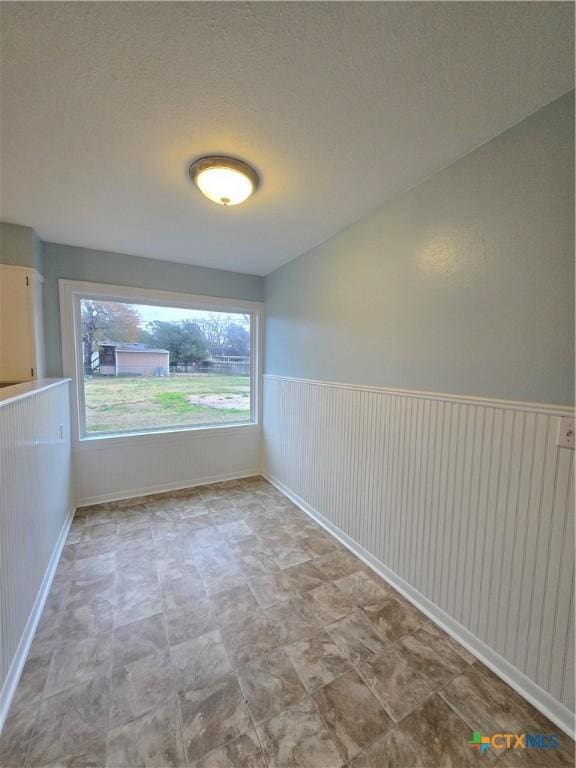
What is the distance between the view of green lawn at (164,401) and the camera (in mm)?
3129

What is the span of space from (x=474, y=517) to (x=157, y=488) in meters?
3.01

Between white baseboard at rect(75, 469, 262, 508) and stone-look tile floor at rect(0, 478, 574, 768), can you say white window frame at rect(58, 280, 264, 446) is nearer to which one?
white baseboard at rect(75, 469, 262, 508)

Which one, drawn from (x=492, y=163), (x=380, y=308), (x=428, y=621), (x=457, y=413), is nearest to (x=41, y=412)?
(x=380, y=308)

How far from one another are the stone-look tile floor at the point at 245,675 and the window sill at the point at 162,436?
1097mm

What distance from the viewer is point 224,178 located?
Result: 5.47 feet

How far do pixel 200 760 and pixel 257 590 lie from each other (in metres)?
Answer: 0.83

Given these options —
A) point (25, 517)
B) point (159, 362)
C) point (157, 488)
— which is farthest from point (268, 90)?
point (157, 488)

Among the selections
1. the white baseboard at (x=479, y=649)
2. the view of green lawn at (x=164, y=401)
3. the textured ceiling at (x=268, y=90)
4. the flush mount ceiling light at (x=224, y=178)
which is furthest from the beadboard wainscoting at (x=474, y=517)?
the view of green lawn at (x=164, y=401)

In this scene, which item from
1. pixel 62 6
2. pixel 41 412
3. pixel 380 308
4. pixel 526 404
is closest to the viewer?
pixel 62 6

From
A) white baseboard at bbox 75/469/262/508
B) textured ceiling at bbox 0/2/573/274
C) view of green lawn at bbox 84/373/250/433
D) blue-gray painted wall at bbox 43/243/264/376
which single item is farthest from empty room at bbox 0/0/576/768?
view of green lawn at bbox 84/373/250/433

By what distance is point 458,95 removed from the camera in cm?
121

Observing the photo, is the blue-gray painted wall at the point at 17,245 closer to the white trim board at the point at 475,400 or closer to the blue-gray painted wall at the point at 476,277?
the blue-gray painted wall at the point at 476,277

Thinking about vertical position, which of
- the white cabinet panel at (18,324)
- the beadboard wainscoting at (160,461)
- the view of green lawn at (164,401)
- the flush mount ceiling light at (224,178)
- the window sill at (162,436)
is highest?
the flush mount ceiling light at (224,178)

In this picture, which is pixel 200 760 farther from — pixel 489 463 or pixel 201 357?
pixel 201 357
